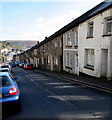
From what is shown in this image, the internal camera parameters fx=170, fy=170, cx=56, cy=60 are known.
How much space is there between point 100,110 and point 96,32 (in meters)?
9.03

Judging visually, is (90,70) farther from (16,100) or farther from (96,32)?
(16,100)

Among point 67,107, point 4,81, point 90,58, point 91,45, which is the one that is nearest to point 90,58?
point 90,58

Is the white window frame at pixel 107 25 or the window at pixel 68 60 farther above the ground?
the white window frame at pixel 107 25

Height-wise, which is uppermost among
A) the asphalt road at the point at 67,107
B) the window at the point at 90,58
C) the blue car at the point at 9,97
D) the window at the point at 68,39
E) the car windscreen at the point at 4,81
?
the window at the point at 68,39

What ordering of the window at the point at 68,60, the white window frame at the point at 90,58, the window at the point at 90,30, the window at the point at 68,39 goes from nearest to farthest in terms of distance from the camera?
the white window frame at the point at 90,58
the window at the point at 90,30
the window at the point at 68,60
the window at the point at 68,39

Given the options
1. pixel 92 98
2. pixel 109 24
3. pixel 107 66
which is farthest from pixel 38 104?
pixel 109 24

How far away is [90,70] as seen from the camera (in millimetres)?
15398

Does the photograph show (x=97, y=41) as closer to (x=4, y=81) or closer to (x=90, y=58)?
(x=90, y=58)

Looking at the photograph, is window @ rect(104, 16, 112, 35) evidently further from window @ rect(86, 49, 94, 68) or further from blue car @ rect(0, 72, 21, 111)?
blue car @ rect(0, 72, 21, 111)

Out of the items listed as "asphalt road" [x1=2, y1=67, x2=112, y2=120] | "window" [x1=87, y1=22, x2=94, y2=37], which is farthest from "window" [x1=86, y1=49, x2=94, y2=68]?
"asphalt road" [x1=2, y1=67, x2=112, y2=120]

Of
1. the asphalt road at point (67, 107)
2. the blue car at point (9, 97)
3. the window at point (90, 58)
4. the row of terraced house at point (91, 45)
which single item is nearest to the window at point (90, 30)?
the row of terraced house at point (91, 45)

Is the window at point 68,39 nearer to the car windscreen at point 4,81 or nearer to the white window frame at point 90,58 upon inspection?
the white window frame at point 90,58

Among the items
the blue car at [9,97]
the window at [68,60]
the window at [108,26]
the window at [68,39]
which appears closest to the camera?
the blue car at [9,97]

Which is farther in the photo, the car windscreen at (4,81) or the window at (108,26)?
the window at (108,26)
